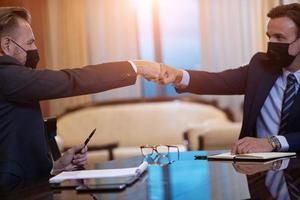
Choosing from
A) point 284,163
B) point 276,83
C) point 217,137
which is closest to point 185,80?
point 276,83

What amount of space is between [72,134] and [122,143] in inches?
24.2

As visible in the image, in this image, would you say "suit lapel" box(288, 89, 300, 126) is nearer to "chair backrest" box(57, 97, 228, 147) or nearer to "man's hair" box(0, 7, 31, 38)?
"man's hair" box(0, 7, 31, 38)

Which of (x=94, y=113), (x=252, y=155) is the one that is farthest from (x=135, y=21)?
(x=252, y=155)

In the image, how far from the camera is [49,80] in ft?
5.37

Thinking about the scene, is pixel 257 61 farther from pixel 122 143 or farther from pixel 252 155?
pixel 122 143

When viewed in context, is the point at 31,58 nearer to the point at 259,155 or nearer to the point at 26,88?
the point at 26,88

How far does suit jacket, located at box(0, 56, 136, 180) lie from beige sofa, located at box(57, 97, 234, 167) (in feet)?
12.5

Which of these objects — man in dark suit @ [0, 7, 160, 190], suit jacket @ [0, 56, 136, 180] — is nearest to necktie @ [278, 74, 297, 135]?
man in dark suit @ [0, 7, 160, 190]

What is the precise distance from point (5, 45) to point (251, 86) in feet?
3.78

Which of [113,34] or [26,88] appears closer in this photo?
[26,88]

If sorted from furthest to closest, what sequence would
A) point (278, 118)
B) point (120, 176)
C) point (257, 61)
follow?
point (257, 61)
point (278, 118)
point (120, 176)

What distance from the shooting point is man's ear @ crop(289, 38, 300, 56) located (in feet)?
7.54

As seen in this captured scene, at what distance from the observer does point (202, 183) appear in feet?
4.53

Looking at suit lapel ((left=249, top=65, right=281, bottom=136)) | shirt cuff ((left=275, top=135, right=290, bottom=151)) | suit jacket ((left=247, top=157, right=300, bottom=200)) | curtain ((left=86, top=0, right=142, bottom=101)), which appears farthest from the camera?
curtain ((left=86, top=0, right=142, bottom=101))
